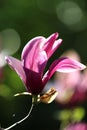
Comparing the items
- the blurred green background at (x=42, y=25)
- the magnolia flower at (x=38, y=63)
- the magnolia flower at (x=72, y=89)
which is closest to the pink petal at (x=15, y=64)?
the magnolia flower at (x=38, y=63)

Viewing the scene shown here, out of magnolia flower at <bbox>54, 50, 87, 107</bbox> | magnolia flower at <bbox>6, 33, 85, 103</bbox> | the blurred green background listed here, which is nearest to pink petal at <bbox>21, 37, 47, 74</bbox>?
magnolia flower at <bbox>6, 33, 85, 103</bbox>

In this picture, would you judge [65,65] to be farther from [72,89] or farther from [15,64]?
[72,89]

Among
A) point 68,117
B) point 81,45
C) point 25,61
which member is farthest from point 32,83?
point 81,45

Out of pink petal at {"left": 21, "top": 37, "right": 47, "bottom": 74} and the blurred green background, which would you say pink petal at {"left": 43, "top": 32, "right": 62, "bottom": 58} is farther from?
the blurred green background

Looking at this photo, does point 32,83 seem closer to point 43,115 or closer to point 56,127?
point 56,127

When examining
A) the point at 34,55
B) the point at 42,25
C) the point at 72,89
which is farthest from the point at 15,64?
the point at 42,25

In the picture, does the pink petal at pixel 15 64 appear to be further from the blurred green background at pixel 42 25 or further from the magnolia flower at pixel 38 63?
the blurred green background at pixel 42 25

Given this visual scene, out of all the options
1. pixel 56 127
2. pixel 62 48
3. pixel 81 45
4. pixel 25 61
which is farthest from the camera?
pixel 81 45
